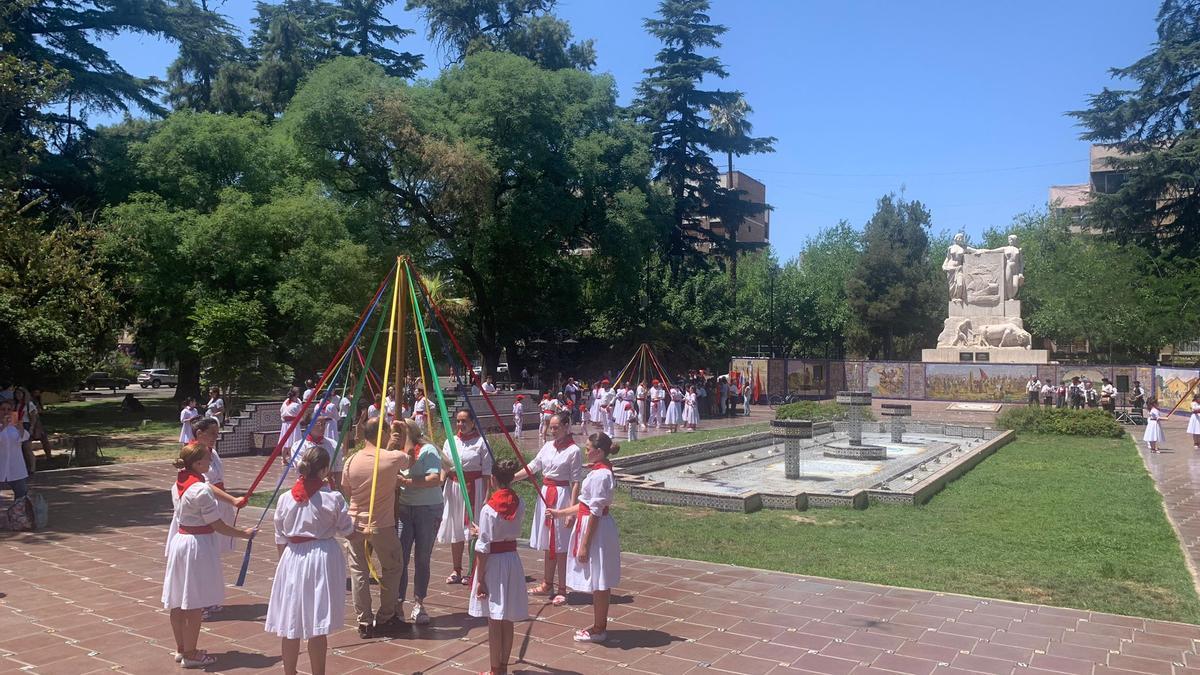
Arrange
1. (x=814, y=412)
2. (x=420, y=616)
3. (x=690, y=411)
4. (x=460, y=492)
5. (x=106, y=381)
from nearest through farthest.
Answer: (x=420, y=616) < (x=460, y=492) < (x=690, y=411) < (x=814, y=412) < (x=106, y=381)

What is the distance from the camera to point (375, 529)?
6473 mm

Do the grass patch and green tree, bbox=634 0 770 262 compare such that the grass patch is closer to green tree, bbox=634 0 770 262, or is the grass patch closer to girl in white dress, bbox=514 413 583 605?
girl in white dress, bbox=514 413 583 605

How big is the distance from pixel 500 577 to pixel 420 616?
176cm

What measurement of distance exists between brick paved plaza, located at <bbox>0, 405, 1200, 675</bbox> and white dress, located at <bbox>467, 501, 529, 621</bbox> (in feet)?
2.24

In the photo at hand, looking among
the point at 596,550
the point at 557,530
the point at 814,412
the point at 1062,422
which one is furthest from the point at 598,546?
the point at 1062,422

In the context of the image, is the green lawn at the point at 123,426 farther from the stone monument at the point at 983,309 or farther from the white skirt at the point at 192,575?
the stone monument at the point at 983,309

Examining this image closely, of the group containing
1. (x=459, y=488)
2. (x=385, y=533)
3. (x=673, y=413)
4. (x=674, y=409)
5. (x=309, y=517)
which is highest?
(x=309, y=517)

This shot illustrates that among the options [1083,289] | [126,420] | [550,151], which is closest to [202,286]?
[126,420]

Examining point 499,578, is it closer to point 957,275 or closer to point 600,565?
point 600,565

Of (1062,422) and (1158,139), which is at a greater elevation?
(1158,139)

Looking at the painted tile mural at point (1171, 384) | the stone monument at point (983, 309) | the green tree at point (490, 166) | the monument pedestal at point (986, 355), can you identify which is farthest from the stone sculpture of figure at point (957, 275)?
the green tree at point (490, 166)

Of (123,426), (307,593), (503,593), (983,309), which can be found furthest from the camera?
(983,309)

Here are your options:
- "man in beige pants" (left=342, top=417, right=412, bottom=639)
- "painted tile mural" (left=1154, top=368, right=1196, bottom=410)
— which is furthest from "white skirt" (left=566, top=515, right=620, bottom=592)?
"painted tile mural" (left=1154, top=368, right=1196, bottom=410)

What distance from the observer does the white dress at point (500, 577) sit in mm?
5527
